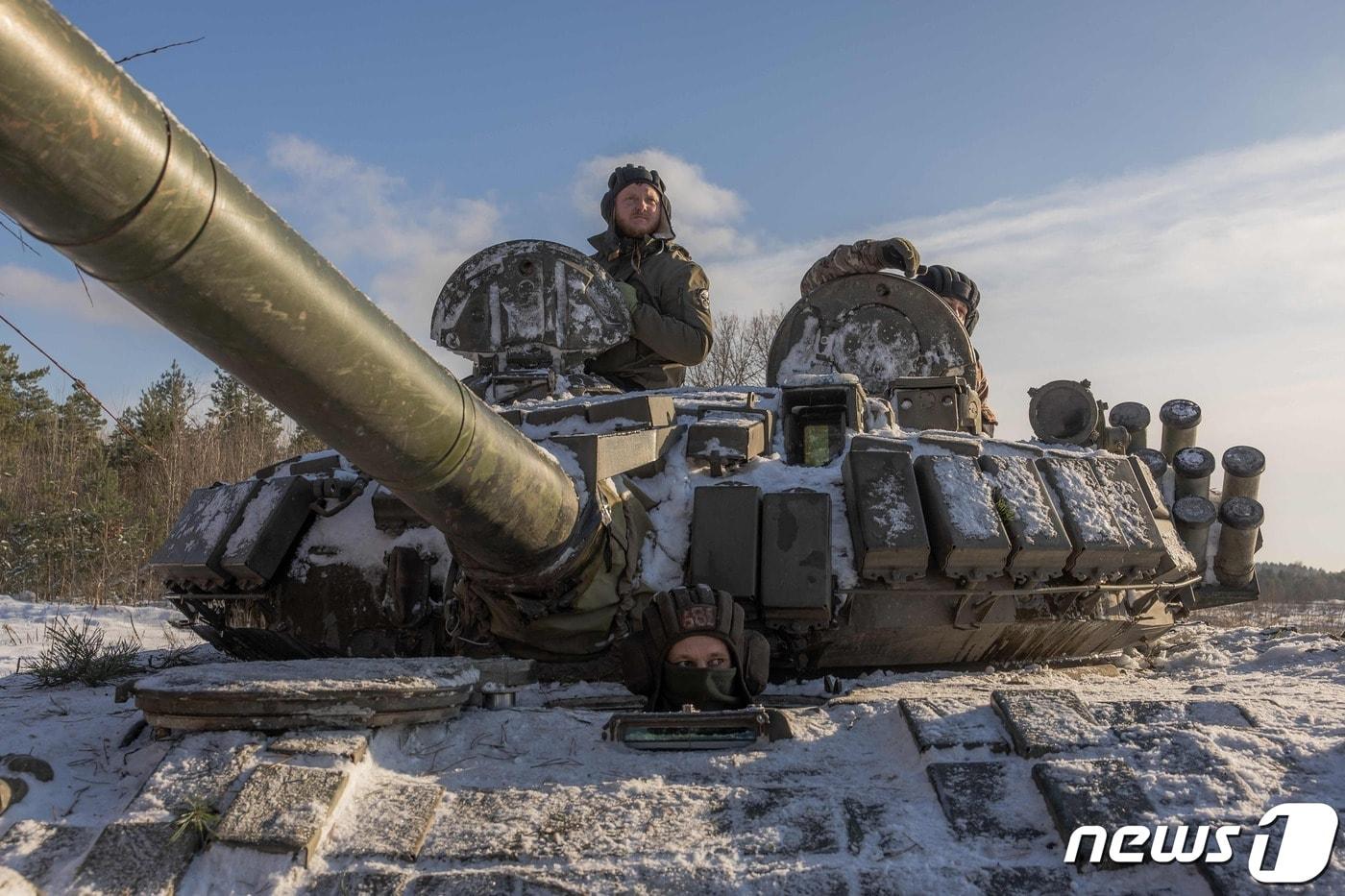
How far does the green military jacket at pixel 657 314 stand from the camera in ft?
23.9

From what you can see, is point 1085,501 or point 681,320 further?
point 681,320

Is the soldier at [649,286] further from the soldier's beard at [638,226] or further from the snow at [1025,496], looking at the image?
the snow at [1025,496]

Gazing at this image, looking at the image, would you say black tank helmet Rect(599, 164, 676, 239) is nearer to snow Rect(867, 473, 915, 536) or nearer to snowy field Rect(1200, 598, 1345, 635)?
snow Rect(867, 473, 915, 536)

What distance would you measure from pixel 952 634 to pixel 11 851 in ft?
11.7

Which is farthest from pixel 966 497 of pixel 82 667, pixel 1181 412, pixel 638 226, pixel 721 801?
pixel 1181 412

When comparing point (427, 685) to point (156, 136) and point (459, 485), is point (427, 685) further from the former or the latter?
point (156, 136)

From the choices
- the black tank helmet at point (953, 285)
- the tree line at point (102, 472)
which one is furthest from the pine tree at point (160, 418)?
the black tank helmet at point (953, 285)

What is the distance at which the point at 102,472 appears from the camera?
934 inches

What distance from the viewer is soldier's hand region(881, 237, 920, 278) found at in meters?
7.81

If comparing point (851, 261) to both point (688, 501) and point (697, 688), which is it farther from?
point (697, 688)

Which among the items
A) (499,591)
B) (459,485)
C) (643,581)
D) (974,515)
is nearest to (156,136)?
(459,485)

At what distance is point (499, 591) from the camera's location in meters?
4.41

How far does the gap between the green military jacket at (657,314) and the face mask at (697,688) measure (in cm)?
341

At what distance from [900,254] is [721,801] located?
5.31m
